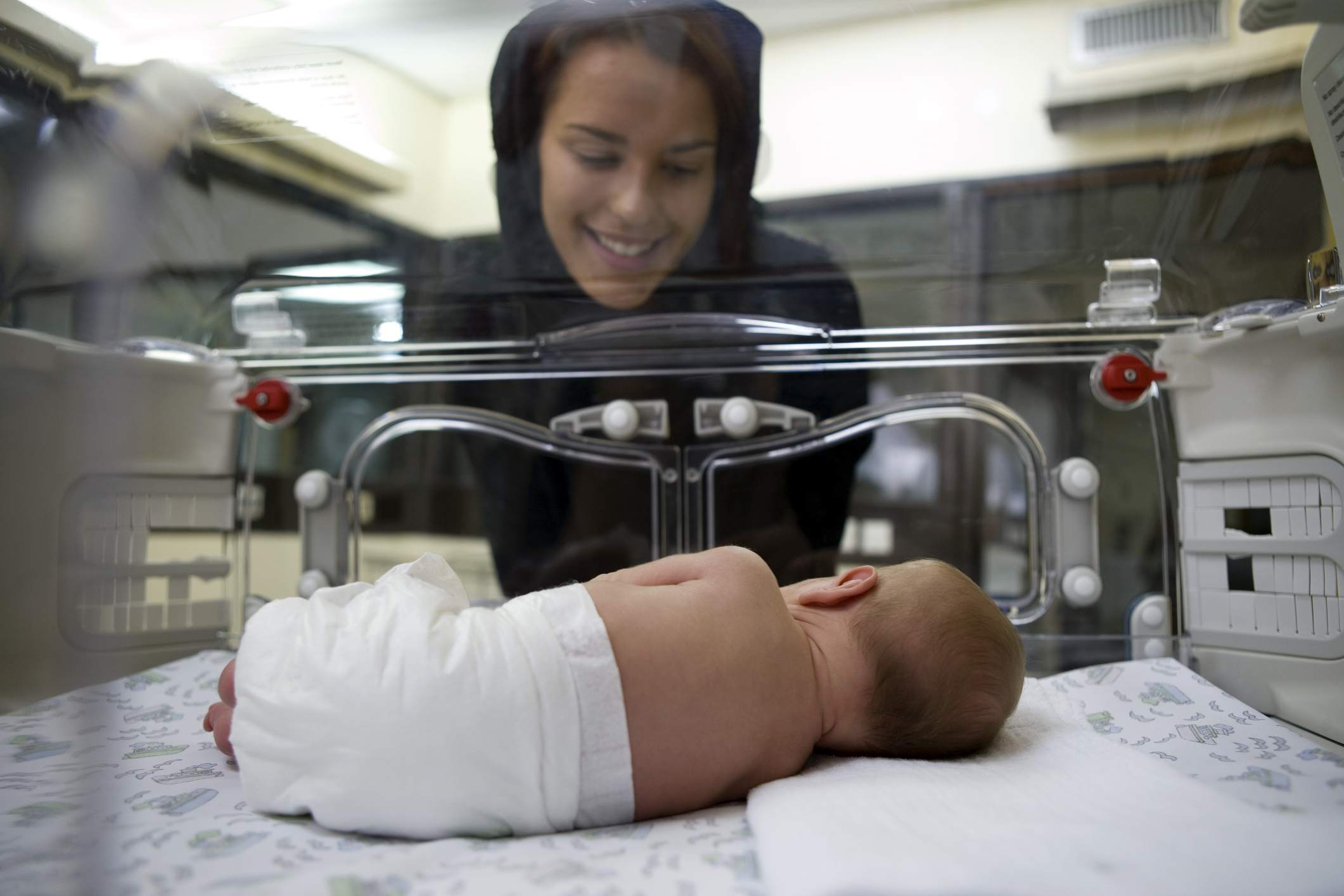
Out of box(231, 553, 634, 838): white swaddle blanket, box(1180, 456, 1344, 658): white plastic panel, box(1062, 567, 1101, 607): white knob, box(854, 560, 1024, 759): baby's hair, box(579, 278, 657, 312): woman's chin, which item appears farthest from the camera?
box(579, 278, 657, 312): woman's chin

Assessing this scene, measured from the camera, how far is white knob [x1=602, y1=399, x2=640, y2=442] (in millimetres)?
1274

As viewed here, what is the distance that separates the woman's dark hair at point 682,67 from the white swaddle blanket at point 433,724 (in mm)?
717

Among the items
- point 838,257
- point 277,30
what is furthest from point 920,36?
point 277,30

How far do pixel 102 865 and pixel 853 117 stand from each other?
43.9 inches

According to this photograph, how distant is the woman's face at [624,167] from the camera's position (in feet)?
3.80

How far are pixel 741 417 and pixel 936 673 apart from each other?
0.55m

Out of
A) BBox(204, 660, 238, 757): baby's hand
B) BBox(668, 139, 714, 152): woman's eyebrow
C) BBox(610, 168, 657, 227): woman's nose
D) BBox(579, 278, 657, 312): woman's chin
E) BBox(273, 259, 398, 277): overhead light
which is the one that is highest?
BBox(668, 139, 714, 152): woman's eyebrow

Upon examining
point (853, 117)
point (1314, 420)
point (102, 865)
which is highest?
point (853, 117)

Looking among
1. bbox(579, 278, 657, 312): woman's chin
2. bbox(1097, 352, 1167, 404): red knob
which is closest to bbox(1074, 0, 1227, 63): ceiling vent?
bbox(1097, 352, 1167, 404): red knob

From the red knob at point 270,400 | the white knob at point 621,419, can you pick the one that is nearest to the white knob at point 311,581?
the red knob at point 270,400

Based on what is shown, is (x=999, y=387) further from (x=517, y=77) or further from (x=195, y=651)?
(x=195, y=651)

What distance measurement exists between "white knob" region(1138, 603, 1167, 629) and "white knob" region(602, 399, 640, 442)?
0.71 meters

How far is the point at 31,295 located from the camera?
1.06 m

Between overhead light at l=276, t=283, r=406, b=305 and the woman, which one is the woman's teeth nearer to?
the woman
